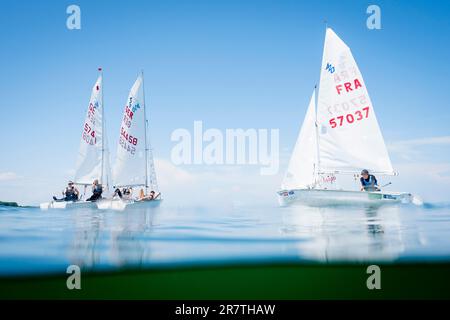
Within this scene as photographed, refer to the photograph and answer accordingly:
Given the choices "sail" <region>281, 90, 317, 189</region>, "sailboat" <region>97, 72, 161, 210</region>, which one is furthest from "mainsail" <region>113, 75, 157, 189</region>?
"sail" <region>281, 90, 317, 189</region>

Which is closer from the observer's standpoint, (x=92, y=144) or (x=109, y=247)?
(x=109, y=247)

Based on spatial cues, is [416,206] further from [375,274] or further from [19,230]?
[19,230]

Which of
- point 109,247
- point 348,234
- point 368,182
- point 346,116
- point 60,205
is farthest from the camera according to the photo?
point 60,205

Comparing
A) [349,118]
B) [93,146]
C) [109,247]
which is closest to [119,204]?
[93,146]

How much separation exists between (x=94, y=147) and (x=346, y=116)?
54.9 feet

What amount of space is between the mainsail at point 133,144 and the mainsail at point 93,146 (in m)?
1.28

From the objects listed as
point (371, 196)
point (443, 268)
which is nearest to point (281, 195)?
point (371, 196)

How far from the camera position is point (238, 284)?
496 inches

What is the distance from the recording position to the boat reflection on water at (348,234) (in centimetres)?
1091

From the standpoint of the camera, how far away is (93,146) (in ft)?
93.4

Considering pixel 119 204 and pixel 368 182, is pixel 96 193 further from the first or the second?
pixel 368 182

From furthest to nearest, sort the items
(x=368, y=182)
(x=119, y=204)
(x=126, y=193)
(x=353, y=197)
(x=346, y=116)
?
1. (x=126, y=193)
2. (x=119, y=204)
3. (x=346, y=116)
4. (x=368, y=182)
5. (x=353, y=197)

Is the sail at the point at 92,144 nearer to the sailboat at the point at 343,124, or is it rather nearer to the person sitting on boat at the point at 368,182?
the sailboat at the point at 343,124
